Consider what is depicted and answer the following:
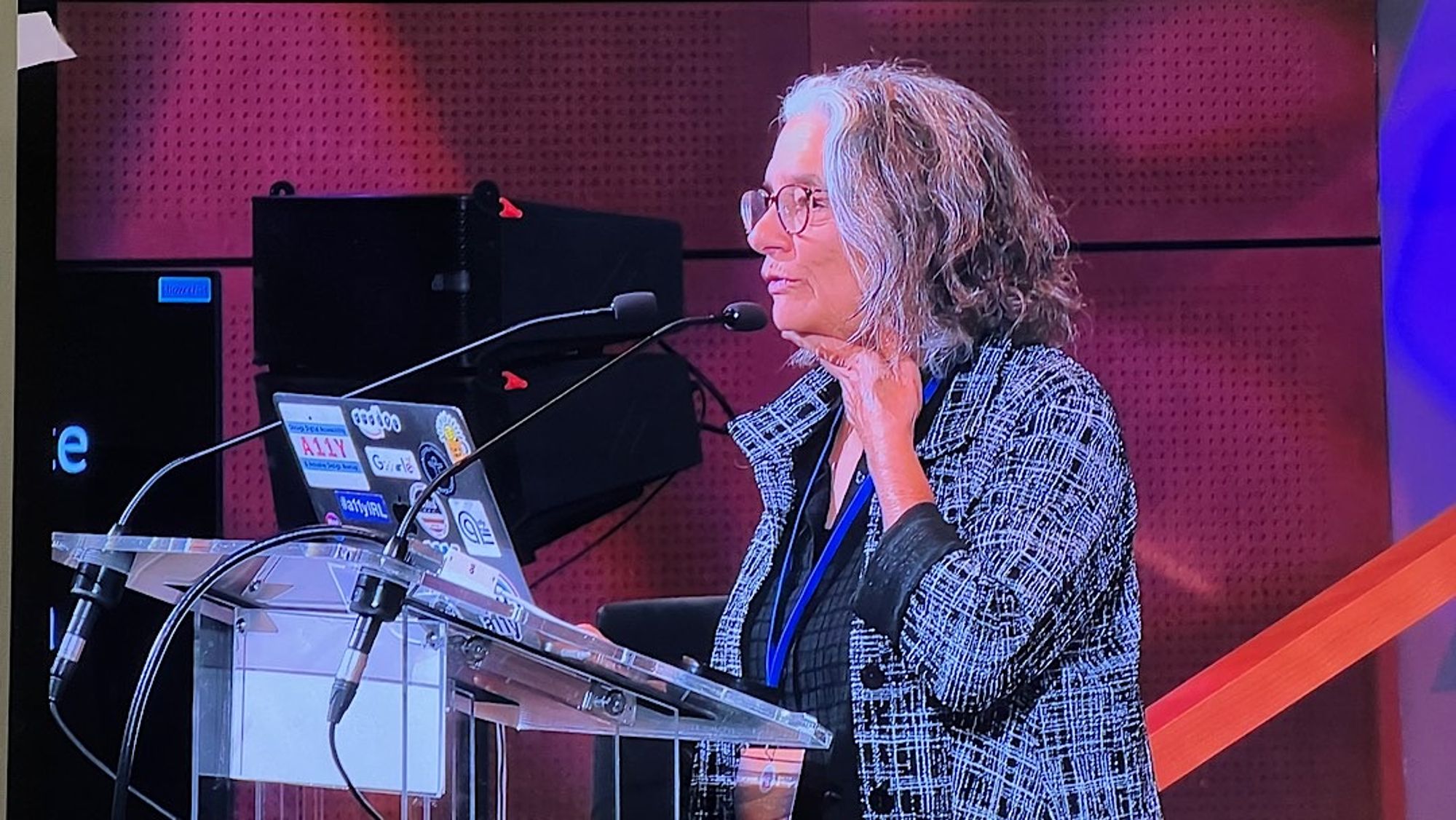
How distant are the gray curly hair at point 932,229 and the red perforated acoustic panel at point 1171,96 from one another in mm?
459

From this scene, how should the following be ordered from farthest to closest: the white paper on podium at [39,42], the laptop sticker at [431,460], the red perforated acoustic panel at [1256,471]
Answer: the white paper on podium at [39,42], the red perforated acoustic panel at [1256,471], the laptop sticker at [431,460]

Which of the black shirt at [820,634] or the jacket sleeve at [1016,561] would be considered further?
the black shirt at [820,634]

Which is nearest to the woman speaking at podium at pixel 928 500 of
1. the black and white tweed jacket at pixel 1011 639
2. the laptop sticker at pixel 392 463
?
the black and white tweed jacket at pixel 1011 639

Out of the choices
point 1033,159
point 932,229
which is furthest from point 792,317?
point 1033,159

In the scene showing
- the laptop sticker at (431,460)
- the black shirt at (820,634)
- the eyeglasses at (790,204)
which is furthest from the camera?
the eyeglasses at (790,204)

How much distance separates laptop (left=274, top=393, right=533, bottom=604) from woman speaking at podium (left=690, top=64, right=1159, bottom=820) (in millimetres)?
342

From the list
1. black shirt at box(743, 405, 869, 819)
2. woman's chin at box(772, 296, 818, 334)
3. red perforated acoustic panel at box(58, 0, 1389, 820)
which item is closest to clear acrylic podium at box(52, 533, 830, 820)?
black shirt at box(743, 405, 869, 819)

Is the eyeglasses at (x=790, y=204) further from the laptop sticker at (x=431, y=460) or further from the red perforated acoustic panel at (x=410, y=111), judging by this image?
the laptop sticker at (x=431, y=460)

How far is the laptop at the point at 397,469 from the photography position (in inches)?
72.8

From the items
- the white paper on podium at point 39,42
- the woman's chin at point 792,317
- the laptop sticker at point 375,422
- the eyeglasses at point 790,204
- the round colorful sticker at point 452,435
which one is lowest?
the round colorful sticker at point 452,435

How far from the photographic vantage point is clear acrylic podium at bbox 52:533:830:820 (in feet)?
4.71

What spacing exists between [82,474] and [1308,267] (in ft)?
6.27

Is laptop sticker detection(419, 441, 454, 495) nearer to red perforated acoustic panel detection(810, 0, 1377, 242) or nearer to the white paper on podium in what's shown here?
red perforated acoustic panel detection(810, 0, 1377, 242)

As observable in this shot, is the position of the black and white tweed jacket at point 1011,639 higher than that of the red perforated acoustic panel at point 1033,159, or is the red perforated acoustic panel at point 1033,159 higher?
the red perforated acoustic panel at point 1033,159
